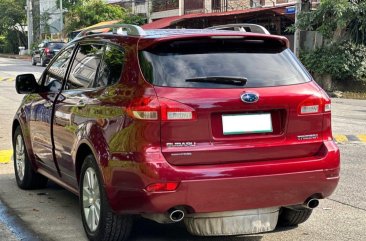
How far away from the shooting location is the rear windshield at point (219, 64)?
4.04 meters

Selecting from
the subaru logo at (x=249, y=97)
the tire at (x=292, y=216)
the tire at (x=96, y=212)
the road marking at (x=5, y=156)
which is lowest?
the road marking at (x=5, y=156)

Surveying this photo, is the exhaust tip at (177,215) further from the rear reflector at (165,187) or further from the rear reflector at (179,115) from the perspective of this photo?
the rear reflector at (179,115)

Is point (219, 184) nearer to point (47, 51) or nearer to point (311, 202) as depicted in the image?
point (311, 202)

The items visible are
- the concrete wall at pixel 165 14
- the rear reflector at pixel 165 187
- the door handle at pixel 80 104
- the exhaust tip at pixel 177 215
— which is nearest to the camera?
the rear reflector at pixel 165 187

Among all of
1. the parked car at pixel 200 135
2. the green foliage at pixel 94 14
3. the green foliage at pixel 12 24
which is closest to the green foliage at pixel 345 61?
the parked car at pixel 200 135

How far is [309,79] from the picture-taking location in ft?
14.7

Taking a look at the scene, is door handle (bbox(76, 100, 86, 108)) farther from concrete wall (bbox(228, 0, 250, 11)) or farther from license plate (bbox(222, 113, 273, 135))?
concrete wall (bbox(228, 0, 250, 11))

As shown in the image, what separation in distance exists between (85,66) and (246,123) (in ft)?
5.69

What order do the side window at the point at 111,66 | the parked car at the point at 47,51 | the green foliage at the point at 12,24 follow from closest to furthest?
the side window at the point at 111,66 < the parked car at the point at 47,51 < the green foliage at the point at 12,24

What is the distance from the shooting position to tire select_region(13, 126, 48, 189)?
20.7 feet

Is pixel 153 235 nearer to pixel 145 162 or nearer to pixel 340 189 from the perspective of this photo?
pixel 145 162

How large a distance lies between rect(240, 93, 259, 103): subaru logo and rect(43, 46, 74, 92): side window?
2142mm

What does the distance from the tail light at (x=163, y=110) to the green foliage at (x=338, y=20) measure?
1655 centimetres

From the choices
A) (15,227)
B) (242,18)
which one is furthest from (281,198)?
(242,18)
